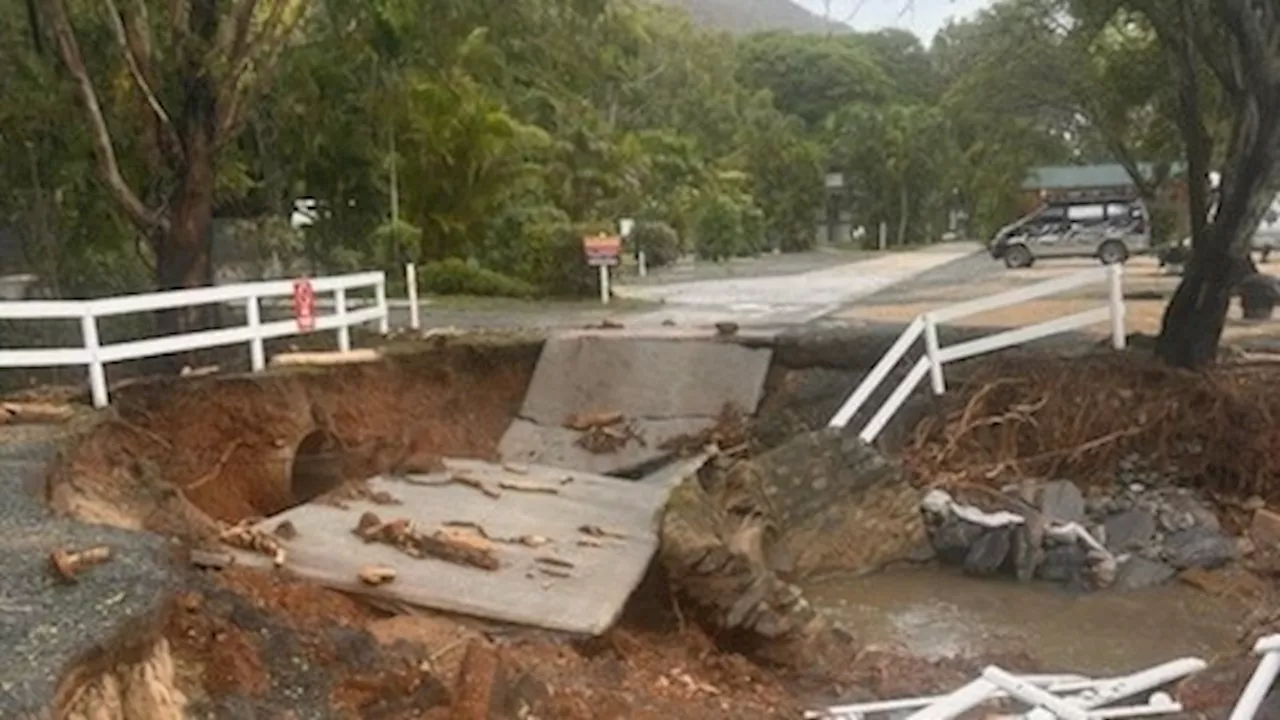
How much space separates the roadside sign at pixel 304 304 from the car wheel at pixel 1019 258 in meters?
25.1

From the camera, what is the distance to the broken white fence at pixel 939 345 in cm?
1218

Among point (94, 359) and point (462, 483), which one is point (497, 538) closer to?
point (462, 483)

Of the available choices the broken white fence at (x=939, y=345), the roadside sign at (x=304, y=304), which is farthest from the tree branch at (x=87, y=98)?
the broken white fence at (x=939, y=345)

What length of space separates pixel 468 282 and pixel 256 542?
57.6 ft

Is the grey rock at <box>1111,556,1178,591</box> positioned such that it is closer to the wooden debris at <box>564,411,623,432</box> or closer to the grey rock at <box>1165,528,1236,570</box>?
the grey rock at <box>1165,528,1236,570</box>

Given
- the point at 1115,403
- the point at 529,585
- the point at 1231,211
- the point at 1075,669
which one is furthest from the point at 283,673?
the point at 1231,211

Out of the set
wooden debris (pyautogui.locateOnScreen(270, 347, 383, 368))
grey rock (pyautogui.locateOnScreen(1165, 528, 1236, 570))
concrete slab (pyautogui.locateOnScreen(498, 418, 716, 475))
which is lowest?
grey rock (pyautogui.locateOnScreen(1165, 528, 1236, 570))

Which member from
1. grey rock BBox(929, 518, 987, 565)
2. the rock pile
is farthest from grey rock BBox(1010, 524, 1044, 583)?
grey rock BBox(929, 518, 987, 565)

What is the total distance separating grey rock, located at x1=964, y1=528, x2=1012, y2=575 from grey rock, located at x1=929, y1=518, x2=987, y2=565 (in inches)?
3.4

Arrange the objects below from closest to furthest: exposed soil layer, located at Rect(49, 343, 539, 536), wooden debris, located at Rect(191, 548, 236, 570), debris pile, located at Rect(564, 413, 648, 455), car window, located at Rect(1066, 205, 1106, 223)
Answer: wooden debris, located at Rect(191, 548, 236, 570) → exposed soil layer, located at Rect(49, 343, 539, 536) → debris pile, located at Rect(564, 413, 648, 455) → car window, located at Rect(1066, 205, 1106, 223)

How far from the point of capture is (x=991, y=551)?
1102cm

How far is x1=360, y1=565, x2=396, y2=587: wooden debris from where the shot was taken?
25.1 ft

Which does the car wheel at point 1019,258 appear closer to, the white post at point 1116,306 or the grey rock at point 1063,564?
the white post at point 1116,306

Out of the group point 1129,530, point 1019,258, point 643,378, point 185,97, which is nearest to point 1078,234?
point 1019,258
